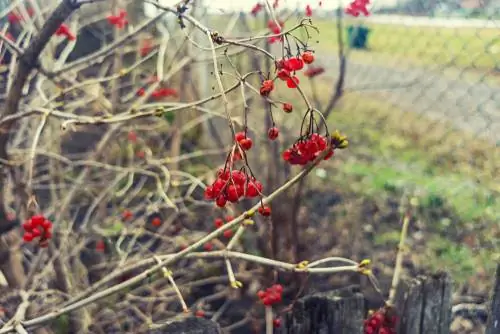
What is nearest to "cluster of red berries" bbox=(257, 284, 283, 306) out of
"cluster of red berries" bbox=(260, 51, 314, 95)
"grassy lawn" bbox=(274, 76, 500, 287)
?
"cluster of red berries" bbox=(260, 51, 314, 95)

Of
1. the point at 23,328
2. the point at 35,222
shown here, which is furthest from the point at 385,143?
the point at 23,328

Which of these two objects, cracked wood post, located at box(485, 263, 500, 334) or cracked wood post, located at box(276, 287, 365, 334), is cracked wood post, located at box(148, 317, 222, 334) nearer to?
cracked wood post, located at box(276, 287, 365, 334)

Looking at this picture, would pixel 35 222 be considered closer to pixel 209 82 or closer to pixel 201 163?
pixel 201 163

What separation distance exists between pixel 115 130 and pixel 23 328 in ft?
3.89

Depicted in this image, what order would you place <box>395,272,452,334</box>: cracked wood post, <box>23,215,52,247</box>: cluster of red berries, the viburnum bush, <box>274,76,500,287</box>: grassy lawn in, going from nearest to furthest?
the viburnum bush, <box>395,272,452,334</box>: cracked wood post, <box>23,215,52,247</box>: cluster of red berries, <box>274,76,500,287</box>: grassy lawn

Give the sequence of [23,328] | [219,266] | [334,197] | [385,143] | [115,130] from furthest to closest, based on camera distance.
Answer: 1. [385,143]
2. [334,197]
3. [219,266]
4. [115,130]
5. [23,328]

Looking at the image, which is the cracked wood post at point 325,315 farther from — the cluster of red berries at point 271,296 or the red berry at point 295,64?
the red berry at point 295,64

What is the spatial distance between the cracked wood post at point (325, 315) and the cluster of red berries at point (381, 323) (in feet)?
0.31

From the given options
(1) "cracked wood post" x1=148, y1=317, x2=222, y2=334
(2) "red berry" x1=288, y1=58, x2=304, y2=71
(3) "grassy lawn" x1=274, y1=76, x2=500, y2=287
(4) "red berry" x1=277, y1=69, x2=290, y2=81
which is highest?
(2) "red berry" x1=288, y1=58, x2=304, y2=71

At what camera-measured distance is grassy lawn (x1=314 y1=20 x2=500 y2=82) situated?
2.80 meters

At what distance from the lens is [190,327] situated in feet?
3.30

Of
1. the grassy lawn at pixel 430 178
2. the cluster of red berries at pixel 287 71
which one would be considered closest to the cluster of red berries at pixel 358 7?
the cluster of red berries at pixel 287 71

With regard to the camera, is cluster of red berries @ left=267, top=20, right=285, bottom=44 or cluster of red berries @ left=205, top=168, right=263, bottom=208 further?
cluster of red berries @ left=267, top=20, right=285, bottom=44

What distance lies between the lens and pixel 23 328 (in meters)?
1.19
